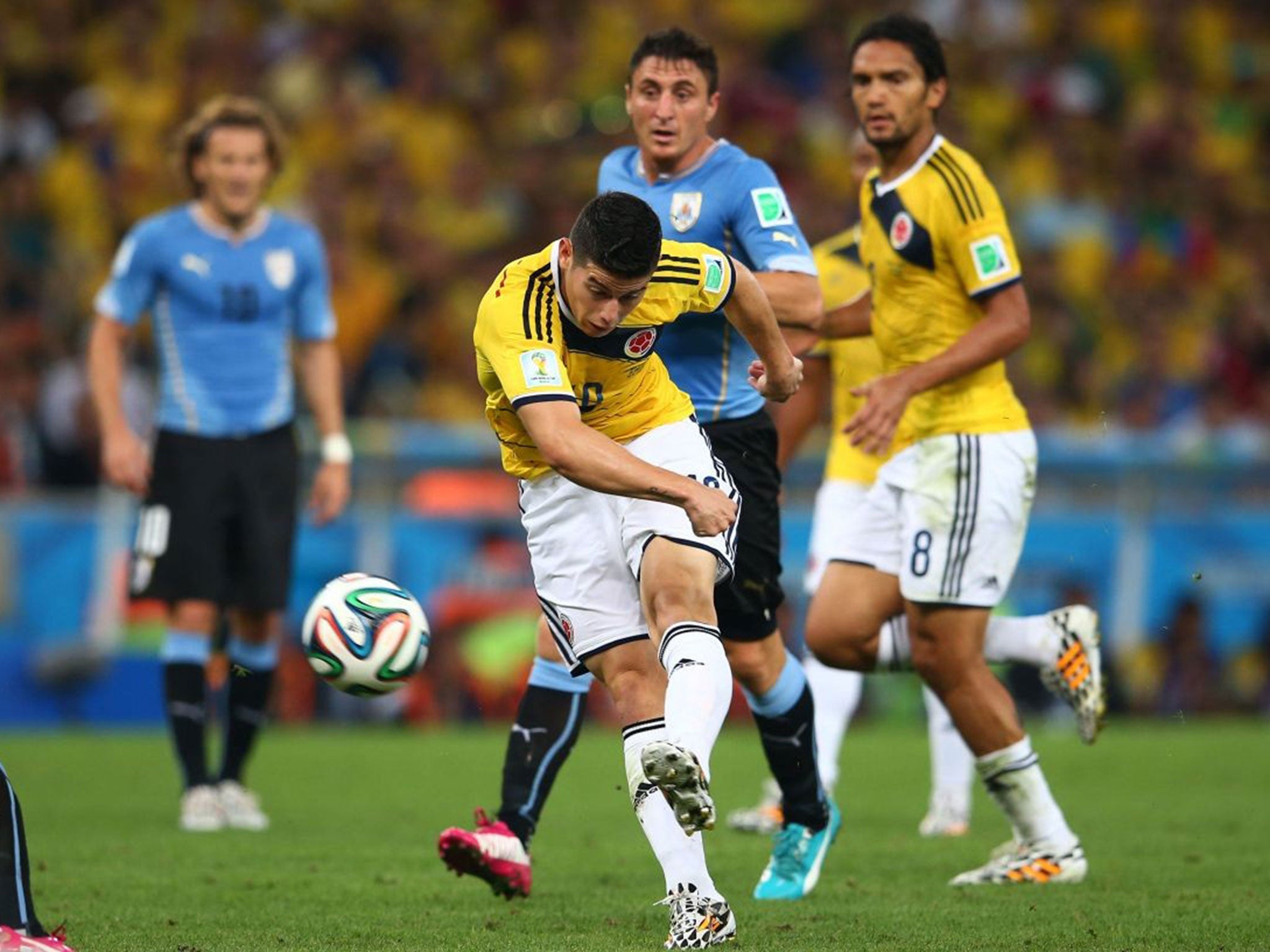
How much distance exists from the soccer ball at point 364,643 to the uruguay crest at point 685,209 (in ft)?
5.43

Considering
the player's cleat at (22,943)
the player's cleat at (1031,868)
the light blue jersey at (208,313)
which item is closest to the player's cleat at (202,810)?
the light blue jersey at (208,313)

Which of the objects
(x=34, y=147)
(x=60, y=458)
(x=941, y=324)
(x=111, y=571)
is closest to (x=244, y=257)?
(x=941, y=324)

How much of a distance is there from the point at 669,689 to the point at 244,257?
413 cm

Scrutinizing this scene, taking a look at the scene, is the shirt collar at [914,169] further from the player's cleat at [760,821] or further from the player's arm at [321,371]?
the player's arm at [321,371]

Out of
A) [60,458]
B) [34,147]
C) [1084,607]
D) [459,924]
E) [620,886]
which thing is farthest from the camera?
[34,147]

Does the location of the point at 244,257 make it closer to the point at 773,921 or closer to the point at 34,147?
the point at 773,921

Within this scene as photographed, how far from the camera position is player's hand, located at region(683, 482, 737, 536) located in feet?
16.1

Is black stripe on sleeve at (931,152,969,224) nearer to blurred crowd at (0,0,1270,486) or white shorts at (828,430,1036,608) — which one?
white shorts at (828,430,1036,608)

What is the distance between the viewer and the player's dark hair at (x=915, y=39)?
261 inches

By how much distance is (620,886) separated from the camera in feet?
20.2

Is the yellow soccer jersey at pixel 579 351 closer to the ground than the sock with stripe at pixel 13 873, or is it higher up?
higher up

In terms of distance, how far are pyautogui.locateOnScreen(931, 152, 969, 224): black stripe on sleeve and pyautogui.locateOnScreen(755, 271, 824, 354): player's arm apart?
554 mm

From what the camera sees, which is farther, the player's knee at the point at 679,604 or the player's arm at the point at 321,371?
the player's arm at the point at 321,371

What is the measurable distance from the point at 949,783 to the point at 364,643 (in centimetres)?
328
